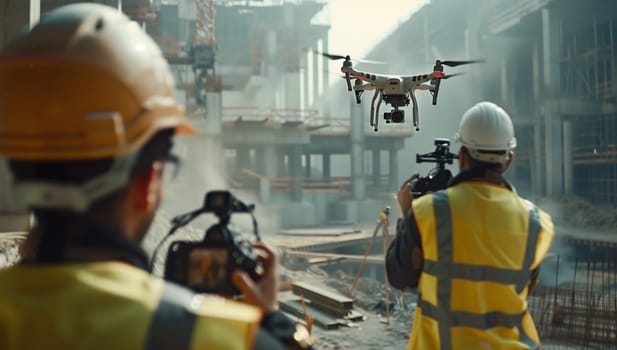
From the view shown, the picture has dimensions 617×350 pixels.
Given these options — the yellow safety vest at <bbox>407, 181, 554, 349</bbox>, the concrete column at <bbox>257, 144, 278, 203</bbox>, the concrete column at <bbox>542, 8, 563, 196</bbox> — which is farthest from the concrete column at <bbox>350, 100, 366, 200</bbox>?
the yellow safety vest at <bbox>407, 181, 554, 349</bbox>

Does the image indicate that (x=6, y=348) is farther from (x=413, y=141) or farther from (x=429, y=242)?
(x=413, y=141)

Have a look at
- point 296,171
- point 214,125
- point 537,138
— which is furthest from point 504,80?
point 214,125

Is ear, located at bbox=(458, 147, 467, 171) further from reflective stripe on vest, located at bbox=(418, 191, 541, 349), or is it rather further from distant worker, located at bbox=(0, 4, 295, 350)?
distant worker, located at bbox=(0, 4, 295, 350)

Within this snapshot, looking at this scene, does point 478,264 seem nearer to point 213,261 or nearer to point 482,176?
point 482,176

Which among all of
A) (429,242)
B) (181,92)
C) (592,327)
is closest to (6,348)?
(429,242)

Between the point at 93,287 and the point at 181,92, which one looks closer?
the point at 93,287

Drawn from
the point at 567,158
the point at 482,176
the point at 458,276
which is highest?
the point at 567,158

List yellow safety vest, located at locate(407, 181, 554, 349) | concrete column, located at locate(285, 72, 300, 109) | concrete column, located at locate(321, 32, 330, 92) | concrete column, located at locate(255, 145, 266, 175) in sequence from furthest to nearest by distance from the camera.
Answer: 1. concrete column, located at locate(285, 72, 300, 109)
2. concrete column, located at locate(321, 32, 330, 92)
3. concrete column, located at locate(255, 145, 266, 175)
4. yellow safety vest, located at locate(407, 181, 554, 349)
